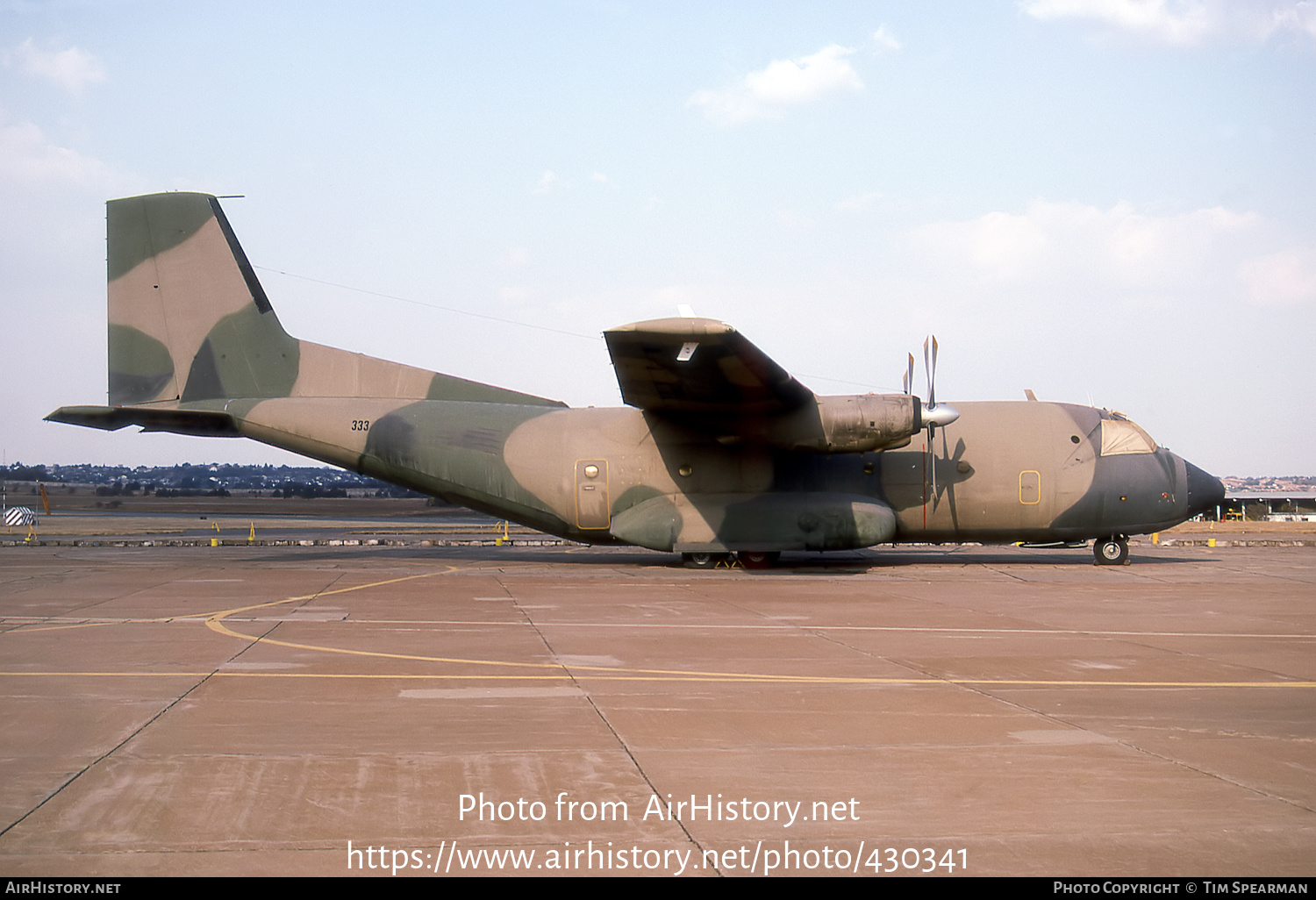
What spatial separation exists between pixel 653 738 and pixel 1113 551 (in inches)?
688

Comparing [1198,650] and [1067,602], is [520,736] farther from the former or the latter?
[1067,602]

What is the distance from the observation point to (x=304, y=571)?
61.8ft

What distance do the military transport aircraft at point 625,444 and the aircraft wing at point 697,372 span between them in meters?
0.14

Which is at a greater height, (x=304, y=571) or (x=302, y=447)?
(x=302, y=447)

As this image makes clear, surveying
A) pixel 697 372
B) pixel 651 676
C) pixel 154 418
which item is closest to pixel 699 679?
pixel 651 676

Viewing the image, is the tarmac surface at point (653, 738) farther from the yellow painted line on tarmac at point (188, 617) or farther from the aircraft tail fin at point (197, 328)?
the aircraft tail fin at point (197, 328)

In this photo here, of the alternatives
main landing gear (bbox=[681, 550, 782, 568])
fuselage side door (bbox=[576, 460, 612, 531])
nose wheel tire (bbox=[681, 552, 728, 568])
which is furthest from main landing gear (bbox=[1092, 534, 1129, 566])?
fuselage side door (bbox=[576, 460, 612, 531])

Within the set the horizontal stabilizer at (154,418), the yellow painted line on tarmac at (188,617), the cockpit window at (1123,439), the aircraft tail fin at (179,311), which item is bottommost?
the yellow painted line on tarmac at (188,617)

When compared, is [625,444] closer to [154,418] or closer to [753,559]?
[753,559]

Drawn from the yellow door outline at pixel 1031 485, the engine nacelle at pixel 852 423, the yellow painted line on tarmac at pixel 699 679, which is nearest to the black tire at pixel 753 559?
the engine nacelle at pixel 852 423

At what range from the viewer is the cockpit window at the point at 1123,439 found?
20.2 metres

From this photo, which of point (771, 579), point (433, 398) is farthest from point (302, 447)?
point (771, 579)
